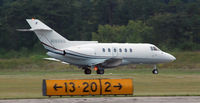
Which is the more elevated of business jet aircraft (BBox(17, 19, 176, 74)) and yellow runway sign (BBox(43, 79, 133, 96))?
business jet aircraft (BBox(17, 19, 176, 74))

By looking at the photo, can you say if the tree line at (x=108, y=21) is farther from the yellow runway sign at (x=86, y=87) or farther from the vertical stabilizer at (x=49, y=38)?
the yellow runway sign at (x=86, y=87)

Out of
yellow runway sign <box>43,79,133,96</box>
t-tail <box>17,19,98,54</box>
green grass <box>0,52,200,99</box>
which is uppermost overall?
t-tail <box>17,19,98,54</box>

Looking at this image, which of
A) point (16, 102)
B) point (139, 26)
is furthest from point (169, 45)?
point (16, 102)

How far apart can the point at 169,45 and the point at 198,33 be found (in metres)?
7.54

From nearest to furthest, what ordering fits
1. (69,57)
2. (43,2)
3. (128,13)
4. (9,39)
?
(69,57) < (9,39) < (43,2) < (128,13)

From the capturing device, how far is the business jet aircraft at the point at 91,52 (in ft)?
144

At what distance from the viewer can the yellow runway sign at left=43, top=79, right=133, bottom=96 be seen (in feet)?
75.7

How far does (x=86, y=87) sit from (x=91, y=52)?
21874mm

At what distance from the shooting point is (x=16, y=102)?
2194cm

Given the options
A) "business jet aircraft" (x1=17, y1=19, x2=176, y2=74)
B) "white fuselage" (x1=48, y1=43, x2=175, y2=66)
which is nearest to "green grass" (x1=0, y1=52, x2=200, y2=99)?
"business jet aircraft" (x1=17, y1=19, x2=176, y2=74)

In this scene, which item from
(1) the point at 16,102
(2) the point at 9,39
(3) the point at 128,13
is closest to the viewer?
(1) the point at 16,102

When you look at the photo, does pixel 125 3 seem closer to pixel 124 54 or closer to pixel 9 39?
pixel 9 39

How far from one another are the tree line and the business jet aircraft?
19.5m

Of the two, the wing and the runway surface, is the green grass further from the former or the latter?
the wing
